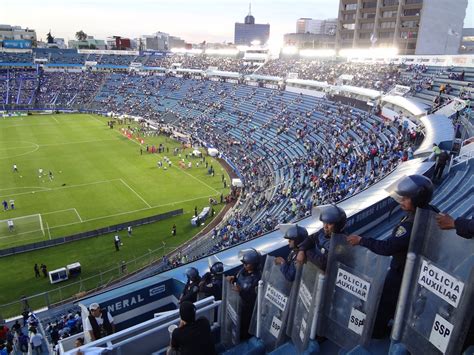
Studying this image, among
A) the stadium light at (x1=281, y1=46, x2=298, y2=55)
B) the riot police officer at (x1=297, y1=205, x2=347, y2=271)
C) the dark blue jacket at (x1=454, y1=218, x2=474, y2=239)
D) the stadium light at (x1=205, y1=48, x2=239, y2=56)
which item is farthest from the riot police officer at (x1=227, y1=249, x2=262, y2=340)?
the stadium light at (x1=205, y1=48, x2=239, y2=56)

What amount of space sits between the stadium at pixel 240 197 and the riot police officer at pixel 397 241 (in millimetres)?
47

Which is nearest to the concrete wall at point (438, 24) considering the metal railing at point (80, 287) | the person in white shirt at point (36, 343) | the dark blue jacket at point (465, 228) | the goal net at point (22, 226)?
the metal railing at point (80, 287)

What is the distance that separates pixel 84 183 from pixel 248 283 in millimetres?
38432

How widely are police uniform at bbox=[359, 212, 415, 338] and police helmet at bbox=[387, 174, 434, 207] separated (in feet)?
0.94

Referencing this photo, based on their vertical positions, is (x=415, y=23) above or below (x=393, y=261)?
above

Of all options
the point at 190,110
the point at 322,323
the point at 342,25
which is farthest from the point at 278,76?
the point at 322,323

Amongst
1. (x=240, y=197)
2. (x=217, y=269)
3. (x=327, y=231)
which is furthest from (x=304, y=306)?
(x=240, y=197)

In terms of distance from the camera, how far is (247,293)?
571 cm

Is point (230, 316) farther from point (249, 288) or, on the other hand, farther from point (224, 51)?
point (224, 51)

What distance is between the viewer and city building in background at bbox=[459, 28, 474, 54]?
318 ft

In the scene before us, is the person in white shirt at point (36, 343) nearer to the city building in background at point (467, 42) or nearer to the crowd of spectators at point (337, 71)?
the crowd of spectators at point (337, 71)

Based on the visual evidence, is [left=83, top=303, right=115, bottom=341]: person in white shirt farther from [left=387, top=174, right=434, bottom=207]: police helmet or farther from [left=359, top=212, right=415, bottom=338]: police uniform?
[left=387, top=174, right=434, bottom=207]: police helmet

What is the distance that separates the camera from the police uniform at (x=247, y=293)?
5715mm

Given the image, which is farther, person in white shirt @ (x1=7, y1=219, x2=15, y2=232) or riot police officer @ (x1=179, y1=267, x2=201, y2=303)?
person in white shirt @ (x1=7, y1=219, x2=15, y2=232)
